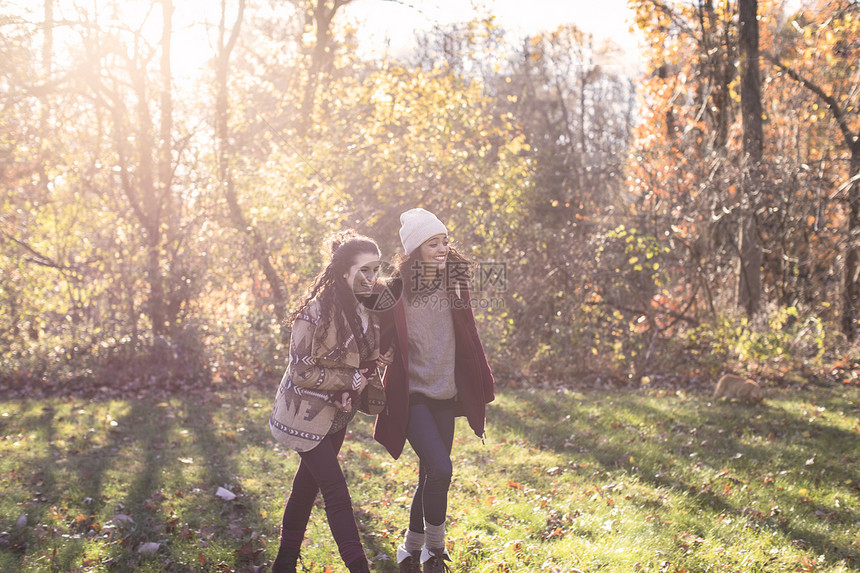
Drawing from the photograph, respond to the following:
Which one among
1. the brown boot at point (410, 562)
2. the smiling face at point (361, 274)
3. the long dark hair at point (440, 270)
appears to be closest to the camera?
the smiling face at point (361, 274)

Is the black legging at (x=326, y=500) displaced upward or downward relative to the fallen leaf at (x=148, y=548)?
upward

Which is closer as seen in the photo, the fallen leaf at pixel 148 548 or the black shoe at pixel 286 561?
the black shoe at pixel 286 561

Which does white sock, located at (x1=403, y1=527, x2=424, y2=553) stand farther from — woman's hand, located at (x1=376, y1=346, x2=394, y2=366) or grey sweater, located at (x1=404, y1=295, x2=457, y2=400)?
woman's hand, located at (x1=376, y1=346, x2=394, y2=366)

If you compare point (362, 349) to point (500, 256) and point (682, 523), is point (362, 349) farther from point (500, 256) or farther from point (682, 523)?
point (500, 256)

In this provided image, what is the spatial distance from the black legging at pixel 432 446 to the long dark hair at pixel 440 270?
0.62 metres

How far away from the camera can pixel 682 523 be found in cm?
479

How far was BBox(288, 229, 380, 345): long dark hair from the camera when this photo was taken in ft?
11.5

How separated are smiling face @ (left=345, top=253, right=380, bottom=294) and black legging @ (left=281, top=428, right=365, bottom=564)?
78 cm

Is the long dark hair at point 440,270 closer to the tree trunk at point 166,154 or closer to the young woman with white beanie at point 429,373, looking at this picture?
the young woman with white beanie at point 429,373

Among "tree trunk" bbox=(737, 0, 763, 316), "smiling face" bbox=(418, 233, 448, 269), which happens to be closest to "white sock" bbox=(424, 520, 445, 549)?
"smiling face" bbox=(418, 233, 448, 269)

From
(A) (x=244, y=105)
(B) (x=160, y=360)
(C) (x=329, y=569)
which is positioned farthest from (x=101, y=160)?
(C) (x=329, y=569)

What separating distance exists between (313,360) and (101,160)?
8.91 metres

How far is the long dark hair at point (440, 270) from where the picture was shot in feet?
12.6

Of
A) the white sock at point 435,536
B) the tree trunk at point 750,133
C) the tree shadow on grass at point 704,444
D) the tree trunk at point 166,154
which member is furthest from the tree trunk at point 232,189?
the tree trunk at point 750,133
